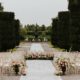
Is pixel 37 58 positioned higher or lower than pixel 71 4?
lower

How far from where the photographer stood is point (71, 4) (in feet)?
101

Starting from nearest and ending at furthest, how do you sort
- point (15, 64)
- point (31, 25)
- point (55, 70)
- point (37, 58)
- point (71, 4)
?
point (15, 64) → point (55, 70) → point (37, 58) → point (71, 4) → point (31, 25)

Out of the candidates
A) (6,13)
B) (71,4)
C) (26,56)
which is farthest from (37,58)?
(6,13)

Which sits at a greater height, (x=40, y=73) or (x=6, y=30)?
(x=6, y=30)

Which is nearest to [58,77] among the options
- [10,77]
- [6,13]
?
[10,77]

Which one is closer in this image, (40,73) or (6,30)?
(40,73)

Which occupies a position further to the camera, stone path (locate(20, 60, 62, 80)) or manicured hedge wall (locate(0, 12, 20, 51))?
manicured hedge wall (locate(0, 12, 20, 51))

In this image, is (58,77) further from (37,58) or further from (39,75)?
(37,58)

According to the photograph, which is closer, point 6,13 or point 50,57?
point 50,57

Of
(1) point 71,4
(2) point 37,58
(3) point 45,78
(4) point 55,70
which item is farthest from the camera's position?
(1) point 71,4

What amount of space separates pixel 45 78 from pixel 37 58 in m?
9.62

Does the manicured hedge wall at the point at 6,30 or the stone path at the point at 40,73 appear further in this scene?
the manicured hedge wall at the point at 6,30

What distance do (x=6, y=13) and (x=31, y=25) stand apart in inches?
3213

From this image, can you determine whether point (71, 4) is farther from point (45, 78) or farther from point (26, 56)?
point (45, 78)
